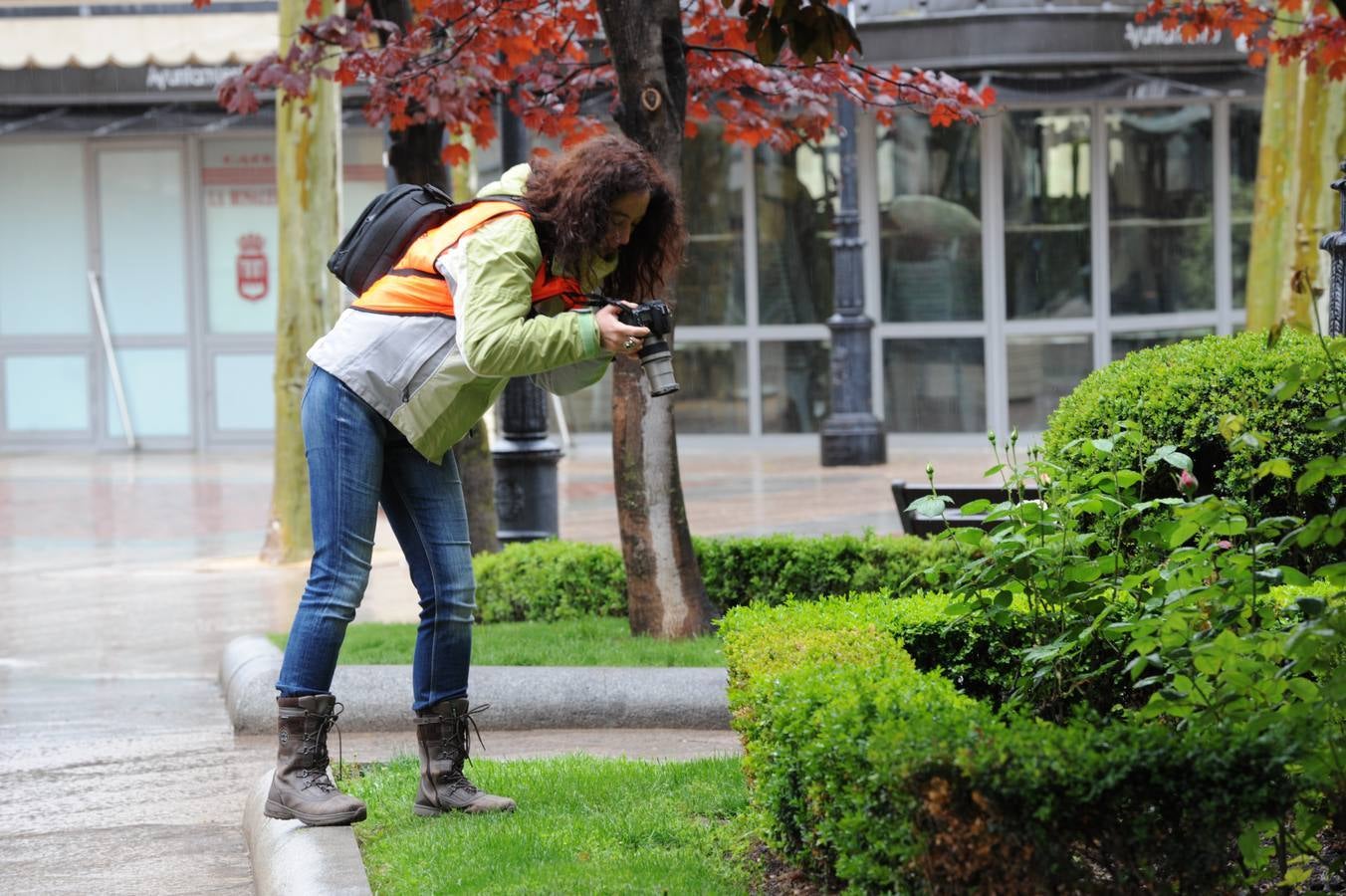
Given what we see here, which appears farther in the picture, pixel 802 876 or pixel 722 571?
pixel 722 571

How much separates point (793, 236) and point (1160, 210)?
392cm

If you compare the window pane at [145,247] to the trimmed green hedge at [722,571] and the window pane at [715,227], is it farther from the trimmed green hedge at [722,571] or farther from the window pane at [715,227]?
the trimmed green hedge at [722,571]

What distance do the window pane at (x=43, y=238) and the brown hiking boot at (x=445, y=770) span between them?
1720cm

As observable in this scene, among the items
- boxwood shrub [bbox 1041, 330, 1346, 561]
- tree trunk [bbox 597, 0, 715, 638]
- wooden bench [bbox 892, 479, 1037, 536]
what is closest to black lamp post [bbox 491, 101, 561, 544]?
tree trunk [bbox 597, 0, 715, 638]

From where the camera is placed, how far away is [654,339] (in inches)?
167

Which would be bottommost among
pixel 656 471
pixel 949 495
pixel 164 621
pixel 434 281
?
pixel 164 621

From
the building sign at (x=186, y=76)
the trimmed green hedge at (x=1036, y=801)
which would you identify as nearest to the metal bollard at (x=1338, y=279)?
the trimmed green hedge at (x=1036, y=801)

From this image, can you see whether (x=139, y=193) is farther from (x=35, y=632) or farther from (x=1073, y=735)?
(x=1073, y=735)

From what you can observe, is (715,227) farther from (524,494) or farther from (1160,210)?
(524,494)

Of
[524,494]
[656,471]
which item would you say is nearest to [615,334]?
[656,471]

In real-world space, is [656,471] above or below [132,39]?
below

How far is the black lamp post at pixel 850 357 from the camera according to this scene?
651 inches

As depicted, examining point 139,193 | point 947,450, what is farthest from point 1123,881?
point 139,193

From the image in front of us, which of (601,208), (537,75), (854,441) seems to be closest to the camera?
(601,208)
